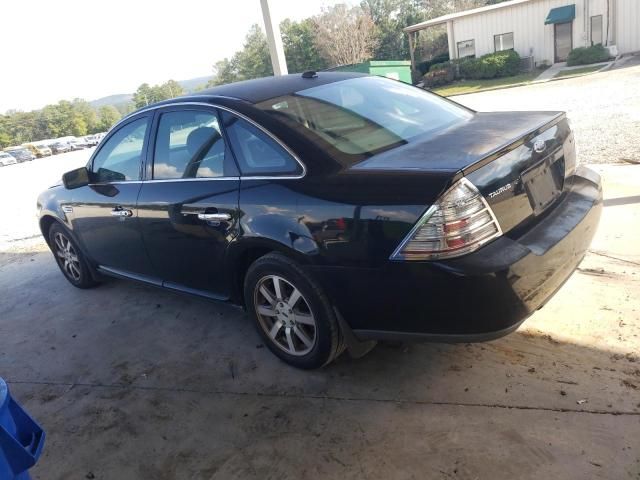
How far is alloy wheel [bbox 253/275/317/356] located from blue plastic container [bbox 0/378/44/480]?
54.7 inches

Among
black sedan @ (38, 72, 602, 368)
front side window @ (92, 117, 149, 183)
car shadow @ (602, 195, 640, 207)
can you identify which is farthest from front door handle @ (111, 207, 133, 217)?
car shadow @ (602, 195, 640, 207)

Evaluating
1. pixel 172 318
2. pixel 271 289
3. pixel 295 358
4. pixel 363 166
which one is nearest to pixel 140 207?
pixel 172 318

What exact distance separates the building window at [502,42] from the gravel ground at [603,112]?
13202 millimetres

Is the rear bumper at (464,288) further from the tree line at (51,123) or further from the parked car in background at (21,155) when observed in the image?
the tree line at (51,123)

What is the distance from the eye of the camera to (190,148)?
3545 millimetres

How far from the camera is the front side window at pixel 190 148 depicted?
130 inches

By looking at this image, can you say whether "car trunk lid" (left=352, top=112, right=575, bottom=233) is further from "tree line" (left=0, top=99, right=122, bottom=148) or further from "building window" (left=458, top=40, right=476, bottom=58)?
"tree line" (left=0, top=99, right=122, bottom=148)

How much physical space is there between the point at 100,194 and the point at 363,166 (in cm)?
258

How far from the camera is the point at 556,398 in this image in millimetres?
2623

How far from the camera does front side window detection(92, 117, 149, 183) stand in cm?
400

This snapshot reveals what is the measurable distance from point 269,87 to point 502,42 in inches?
1243

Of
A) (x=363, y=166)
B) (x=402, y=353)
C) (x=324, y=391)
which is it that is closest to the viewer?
(x=363, y=166)

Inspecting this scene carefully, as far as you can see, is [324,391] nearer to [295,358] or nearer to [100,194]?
[295,358]

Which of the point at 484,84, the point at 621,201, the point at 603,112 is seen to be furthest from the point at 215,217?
the point at 484,84
